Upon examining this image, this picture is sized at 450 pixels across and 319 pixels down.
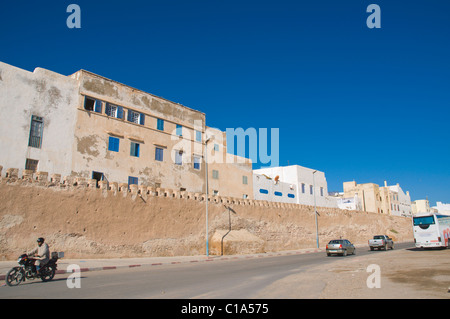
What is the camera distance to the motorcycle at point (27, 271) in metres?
11.4

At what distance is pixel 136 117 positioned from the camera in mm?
34219

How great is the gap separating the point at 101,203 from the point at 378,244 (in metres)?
25.5

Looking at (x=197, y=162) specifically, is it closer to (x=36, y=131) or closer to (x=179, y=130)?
(x=179, y=130)

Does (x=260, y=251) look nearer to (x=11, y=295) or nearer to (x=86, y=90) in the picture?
(x=86, y=90)

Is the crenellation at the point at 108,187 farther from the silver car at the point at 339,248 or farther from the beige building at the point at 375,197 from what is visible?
the beige building at the point at 375,197

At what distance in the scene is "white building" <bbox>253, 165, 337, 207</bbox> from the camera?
159 feet

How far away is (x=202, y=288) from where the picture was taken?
10.5 meters

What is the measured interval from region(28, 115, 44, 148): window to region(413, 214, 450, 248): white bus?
3128 cm

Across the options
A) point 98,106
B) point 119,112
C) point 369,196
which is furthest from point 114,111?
point 369,196

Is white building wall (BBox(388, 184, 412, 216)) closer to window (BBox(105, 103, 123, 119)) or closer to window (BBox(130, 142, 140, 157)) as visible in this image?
window (BBox(130, 142, 140, 157))

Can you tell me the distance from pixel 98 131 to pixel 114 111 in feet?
9.43

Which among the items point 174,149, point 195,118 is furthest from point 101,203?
point 195,118

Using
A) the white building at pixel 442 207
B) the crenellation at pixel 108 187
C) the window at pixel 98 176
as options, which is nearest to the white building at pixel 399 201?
the white building at pixel 442 207

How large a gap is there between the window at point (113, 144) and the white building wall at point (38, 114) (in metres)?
3.44
